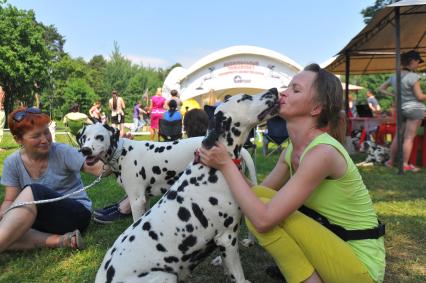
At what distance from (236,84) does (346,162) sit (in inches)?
877

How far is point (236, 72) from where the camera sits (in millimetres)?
24734

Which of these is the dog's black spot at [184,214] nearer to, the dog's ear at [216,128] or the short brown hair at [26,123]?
the dog's ear at [216,128]

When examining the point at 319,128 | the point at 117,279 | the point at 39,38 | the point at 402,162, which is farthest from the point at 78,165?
→ the point at 39,38

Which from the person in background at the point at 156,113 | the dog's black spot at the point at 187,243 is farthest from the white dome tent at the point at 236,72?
the dog's black spot at the point at 187,243

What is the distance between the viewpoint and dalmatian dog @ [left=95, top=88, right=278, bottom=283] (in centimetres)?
242

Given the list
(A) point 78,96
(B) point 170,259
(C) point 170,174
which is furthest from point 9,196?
(A) point 78,96

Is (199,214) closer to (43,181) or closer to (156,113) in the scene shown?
(43,181)

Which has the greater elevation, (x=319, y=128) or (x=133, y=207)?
(x=319, y=128)

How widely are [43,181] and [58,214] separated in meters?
0.41

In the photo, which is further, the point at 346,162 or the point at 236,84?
the point at 236,84

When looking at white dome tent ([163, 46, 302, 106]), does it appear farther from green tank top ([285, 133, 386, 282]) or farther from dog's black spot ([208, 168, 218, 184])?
green tank top ([285, 133, 386, 282])

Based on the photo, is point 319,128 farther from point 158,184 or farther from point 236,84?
point 236,84

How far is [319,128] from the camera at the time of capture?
2670mm

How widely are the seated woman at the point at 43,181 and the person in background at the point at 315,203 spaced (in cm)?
212
